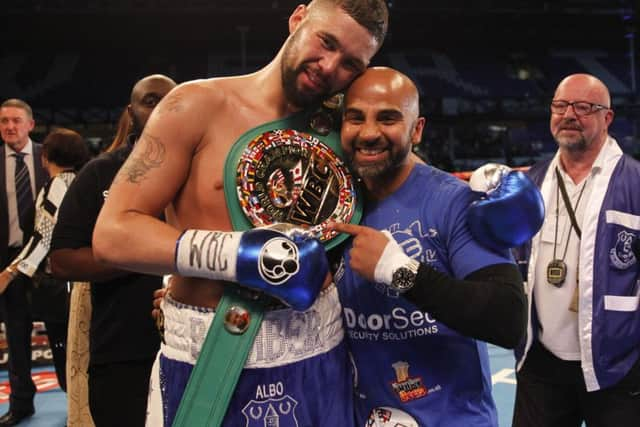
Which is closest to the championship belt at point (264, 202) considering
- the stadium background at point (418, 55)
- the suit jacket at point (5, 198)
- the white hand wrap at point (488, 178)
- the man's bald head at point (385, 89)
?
the man's bald head at point (385, 89)

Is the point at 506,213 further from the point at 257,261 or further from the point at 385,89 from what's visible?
the point at 257,261

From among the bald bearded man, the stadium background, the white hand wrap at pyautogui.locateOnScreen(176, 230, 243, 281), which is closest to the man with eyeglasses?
the bald bearded man

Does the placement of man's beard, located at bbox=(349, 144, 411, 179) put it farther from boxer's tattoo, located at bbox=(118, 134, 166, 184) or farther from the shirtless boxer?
boxer's tattoo, located at bbox=(118, 134, 166, 184)

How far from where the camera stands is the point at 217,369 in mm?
1194

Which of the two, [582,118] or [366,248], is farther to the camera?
[582,118]

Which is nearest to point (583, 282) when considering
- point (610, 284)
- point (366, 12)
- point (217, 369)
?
point (610, 284)

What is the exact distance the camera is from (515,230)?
1.18 m

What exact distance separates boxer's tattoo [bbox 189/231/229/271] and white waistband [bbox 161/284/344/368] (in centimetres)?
17

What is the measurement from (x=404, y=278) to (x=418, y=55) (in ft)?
50.9

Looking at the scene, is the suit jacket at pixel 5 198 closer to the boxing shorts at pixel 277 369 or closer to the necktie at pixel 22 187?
the necktie at pixel 22 187

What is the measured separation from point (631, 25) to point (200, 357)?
1621 cm

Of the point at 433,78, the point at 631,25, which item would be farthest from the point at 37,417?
the point at 631,25

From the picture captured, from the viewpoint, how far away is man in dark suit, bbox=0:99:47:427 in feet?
10.6

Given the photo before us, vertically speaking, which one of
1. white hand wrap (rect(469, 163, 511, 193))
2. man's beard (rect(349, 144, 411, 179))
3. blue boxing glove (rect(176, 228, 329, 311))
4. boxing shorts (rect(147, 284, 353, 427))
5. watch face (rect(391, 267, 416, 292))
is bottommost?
boxing shorts (rect(147, 284, 353, 427))
